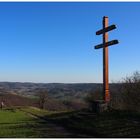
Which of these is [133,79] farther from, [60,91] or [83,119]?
[60,91]

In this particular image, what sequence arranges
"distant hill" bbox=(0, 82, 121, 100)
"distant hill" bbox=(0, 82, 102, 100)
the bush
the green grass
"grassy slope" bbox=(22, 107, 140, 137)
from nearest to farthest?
"grassy slope" bbox=(22, 107, 140, 137) → the green grass → the bush → "distant hill" bbox=(0, 82, 121, 100) → "distant hill" bbox=(0, 82, 102, 100)

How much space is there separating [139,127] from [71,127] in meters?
3.55

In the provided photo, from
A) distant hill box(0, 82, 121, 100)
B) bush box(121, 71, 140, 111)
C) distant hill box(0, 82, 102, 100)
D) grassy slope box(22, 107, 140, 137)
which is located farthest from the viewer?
distant hill box(0, 82, 102, 100)

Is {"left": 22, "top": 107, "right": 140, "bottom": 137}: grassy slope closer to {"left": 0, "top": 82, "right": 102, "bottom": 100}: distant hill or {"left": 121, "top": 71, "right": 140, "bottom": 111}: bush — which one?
{"left": 121, "top": 71, "right": 140, "bottom": 111}: bush

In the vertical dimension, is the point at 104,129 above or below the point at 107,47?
below

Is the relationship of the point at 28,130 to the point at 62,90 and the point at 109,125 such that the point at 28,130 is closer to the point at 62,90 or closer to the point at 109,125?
the point at 109,125

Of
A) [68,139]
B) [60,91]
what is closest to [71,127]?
[68,139]

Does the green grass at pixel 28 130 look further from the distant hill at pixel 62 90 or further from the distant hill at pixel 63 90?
the distant hill at pixel 62 90

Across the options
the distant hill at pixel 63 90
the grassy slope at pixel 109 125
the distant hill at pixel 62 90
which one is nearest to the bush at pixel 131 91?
the distant hill at pixel 63 90

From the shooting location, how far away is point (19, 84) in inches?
7323


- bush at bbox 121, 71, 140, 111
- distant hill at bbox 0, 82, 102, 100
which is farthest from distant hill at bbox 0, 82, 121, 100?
bush at bbox 121, 71, 140, 111

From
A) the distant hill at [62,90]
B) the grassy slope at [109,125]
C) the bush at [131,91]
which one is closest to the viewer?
the grassy slope at [109,125]

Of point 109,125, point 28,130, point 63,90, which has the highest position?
point 63,90

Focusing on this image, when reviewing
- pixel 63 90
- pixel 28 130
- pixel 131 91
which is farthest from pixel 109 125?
pixel 63 90
